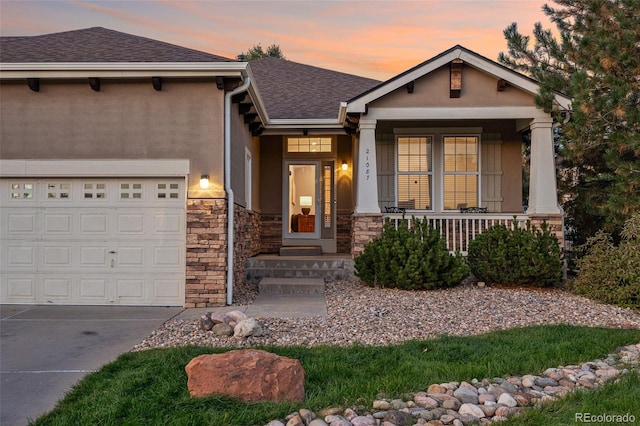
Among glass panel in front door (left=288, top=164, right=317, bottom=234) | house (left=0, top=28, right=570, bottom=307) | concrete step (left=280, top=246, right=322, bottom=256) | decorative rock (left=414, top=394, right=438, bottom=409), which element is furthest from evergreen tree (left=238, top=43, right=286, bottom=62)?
decorative rock (left=414, top=394, right=438, bottom=409)

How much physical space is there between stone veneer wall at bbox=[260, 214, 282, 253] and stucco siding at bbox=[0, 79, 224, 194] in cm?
490

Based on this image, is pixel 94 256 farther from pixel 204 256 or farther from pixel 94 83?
pixel 94 83

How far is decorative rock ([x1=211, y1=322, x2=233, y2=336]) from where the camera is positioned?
5973 millimetres

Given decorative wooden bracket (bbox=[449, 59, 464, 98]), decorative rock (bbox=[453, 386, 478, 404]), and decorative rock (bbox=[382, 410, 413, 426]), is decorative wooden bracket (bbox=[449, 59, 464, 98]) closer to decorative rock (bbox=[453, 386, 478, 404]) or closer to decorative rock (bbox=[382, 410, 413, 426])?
decorative rock (bbox=[453, 386, 478, 404])

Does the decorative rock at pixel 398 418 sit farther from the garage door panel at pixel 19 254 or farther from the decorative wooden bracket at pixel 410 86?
the decorative wooden bracket at pixel 410 86

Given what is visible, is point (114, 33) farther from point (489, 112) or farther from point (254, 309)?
point (489, 112)

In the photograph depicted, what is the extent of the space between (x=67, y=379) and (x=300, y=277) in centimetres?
609

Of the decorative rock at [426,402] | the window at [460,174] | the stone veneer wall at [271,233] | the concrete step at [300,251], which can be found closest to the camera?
the decorative rock at [426,402]

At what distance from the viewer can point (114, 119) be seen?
28.3ft

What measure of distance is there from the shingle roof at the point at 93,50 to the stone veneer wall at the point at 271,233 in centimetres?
517

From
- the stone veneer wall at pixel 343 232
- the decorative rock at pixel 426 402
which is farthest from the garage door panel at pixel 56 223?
the decorative rock at pixel 426 402

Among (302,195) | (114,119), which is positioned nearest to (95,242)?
(114,119)

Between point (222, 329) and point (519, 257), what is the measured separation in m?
5.69

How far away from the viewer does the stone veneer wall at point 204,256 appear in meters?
8.45
